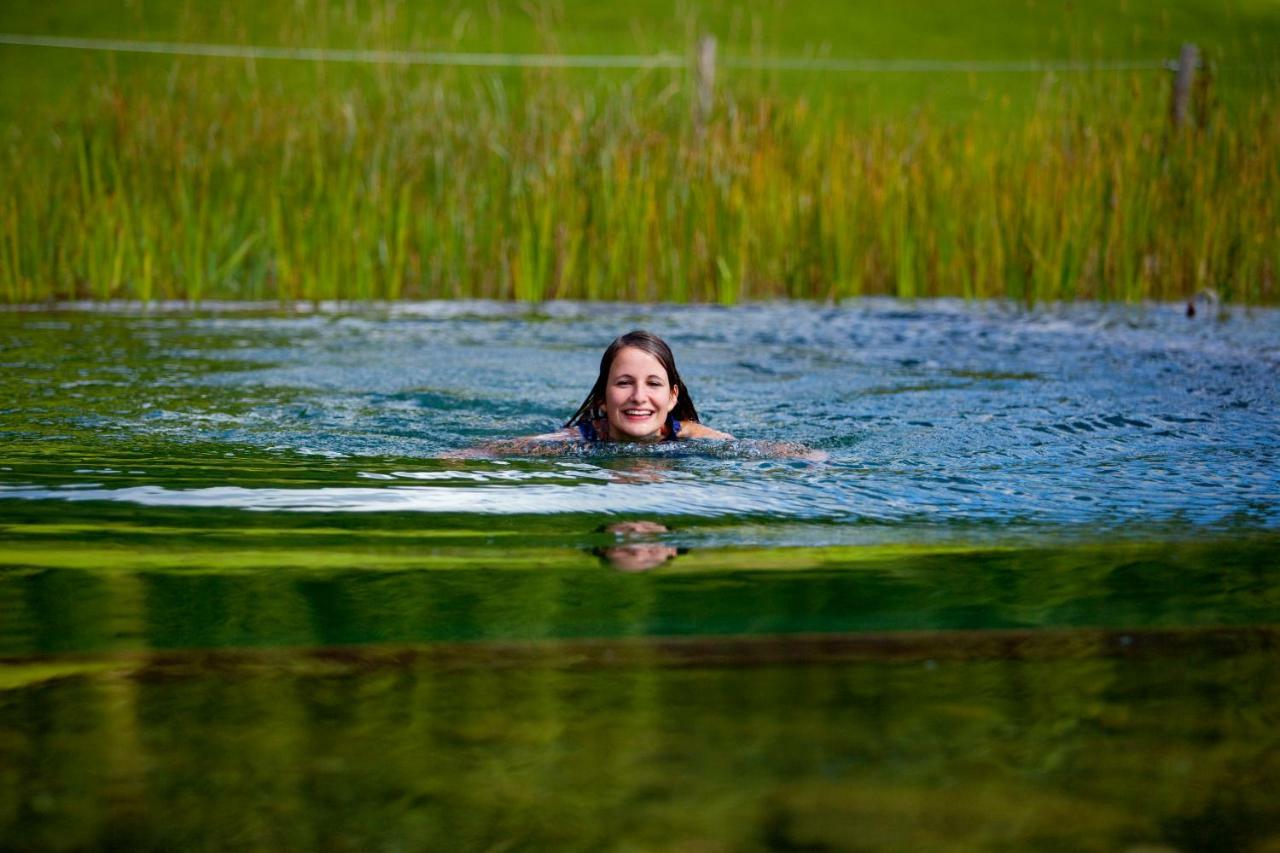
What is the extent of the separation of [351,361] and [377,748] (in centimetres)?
467

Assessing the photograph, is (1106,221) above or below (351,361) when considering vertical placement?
above

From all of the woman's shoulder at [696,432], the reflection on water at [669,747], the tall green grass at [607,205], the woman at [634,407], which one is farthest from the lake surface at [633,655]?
the tall green grass at [607,205]

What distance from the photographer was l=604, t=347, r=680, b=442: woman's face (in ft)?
14.7

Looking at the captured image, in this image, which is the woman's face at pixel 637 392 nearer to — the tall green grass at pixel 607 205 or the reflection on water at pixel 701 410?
the reflection on water at pixel 701 410

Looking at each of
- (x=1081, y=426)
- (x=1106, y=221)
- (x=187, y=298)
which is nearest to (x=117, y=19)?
(x=187, y=298)

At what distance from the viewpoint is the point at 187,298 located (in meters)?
8.44

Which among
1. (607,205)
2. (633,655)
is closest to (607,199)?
(607,205)

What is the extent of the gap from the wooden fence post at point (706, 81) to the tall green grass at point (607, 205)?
418mm

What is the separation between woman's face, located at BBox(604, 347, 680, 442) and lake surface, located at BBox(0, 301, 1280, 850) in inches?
31.1

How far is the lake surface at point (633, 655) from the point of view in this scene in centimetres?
174

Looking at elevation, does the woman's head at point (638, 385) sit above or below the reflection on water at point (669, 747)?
above

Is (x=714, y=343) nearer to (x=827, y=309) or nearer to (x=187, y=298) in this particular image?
(x=827, y=309)

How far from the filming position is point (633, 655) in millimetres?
2217

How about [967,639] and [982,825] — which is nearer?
[982,825]
